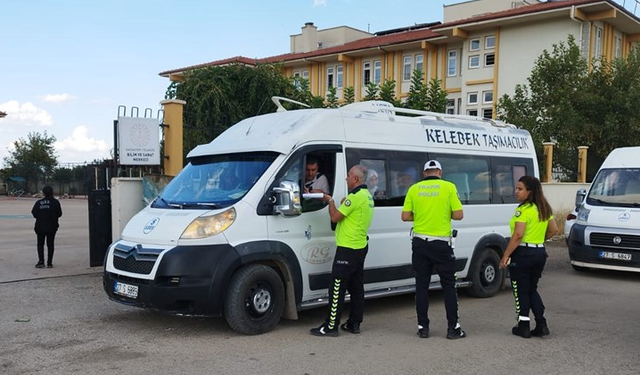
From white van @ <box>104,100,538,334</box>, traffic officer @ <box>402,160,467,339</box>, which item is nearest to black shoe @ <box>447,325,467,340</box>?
traffic officer @ <box>402,160,467,339</box>

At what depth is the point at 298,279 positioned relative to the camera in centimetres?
684

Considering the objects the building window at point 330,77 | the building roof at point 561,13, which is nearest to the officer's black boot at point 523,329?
the building roof at point 561,13

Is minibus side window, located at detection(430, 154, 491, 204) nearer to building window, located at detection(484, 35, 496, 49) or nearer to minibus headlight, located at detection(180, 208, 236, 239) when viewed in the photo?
minibus headlight, located at detection(180, 208, 236, 239)

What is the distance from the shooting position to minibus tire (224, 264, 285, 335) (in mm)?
6371

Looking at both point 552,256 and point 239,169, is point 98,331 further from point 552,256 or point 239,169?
point 552,256

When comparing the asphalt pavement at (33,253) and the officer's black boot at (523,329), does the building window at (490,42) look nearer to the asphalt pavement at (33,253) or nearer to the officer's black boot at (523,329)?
the asphalt pavement at (33,253)

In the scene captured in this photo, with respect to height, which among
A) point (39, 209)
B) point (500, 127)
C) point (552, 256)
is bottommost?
point (552, 256)

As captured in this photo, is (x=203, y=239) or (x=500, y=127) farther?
(x=500, y=127)

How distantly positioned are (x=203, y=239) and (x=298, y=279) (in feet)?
3.94

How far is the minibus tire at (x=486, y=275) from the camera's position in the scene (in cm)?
888

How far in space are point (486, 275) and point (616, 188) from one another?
4.07 metres

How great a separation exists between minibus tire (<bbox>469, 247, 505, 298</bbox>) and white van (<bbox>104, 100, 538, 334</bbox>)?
0.02 m

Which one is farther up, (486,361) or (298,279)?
(298,279)

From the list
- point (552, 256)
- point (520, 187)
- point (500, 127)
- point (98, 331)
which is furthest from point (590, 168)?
point (98, 331)
